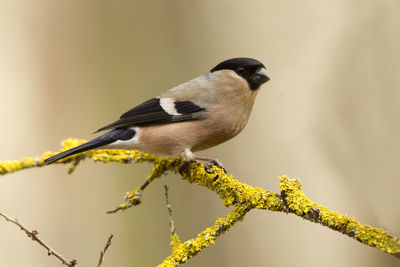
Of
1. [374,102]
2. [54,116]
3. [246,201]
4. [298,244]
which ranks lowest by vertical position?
[374,102]

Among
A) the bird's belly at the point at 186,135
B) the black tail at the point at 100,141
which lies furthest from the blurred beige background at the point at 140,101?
the black tail at the point at 100,141

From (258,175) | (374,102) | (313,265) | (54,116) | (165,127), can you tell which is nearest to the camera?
(374,102)

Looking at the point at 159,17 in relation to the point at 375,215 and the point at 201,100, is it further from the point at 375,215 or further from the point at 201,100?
the point at 375,215

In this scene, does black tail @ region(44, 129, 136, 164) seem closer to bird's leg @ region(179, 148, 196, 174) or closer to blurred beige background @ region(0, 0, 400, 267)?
bird's leg @ region(179, 148, 196, 174)

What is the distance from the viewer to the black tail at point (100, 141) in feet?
8.64

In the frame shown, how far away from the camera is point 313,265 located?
3.51 m

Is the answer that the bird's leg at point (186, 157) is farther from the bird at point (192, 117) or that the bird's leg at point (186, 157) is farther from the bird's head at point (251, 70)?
the bird's head at point (251, 70)

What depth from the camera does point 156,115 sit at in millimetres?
2900

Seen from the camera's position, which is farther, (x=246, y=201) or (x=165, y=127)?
(x=165, y=127)

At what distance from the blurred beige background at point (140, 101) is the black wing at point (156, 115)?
97 centimetres

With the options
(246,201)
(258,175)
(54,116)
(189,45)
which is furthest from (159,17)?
(246,201)

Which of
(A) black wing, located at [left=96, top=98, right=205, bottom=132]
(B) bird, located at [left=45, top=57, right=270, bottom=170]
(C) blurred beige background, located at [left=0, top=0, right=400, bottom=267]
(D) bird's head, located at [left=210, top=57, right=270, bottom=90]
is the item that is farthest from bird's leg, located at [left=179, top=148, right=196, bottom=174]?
(C) blurred beige background, located at [left=0, top=0, right=400, bottom=267]

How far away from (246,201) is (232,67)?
1.25 metres

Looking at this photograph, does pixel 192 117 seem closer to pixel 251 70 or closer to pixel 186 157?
pixel 186 157
